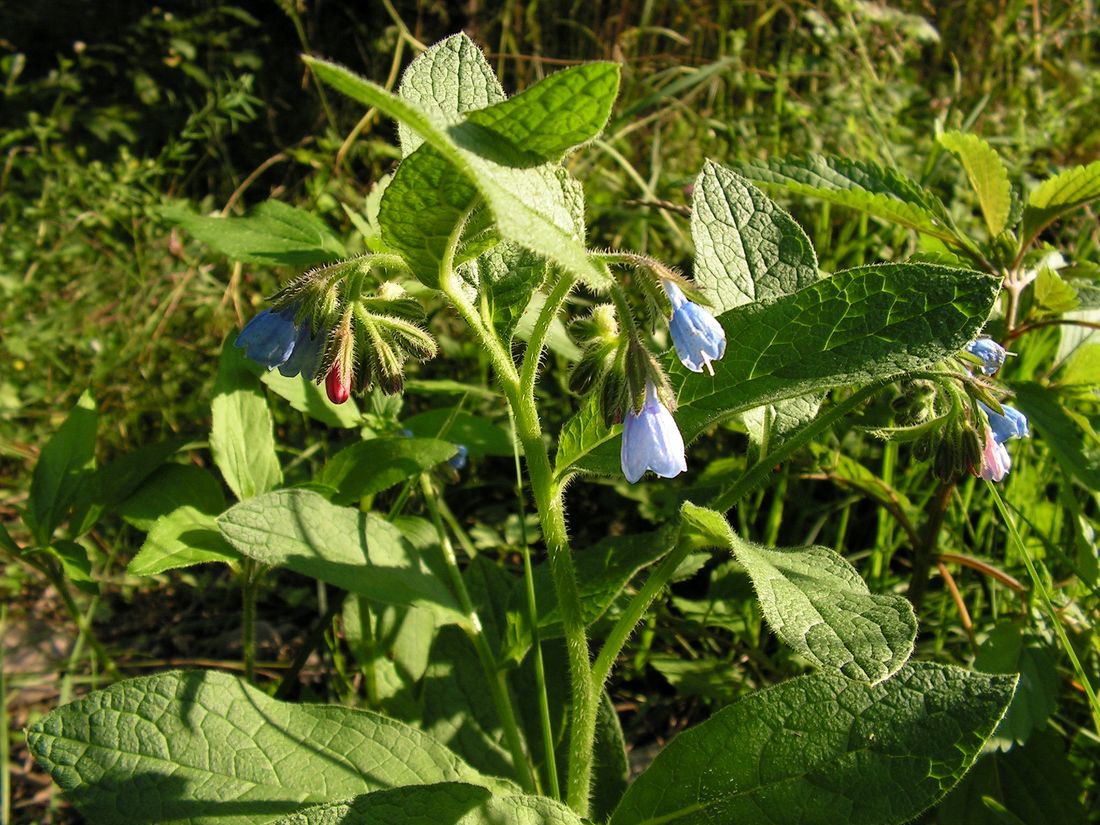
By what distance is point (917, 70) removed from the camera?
14.5 feet

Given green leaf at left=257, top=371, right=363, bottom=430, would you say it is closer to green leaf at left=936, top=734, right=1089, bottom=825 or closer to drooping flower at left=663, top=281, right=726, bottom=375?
drooping flower at left=663, top=281, right=726, bottom=375

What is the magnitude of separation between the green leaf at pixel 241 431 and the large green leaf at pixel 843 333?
0.77 meters

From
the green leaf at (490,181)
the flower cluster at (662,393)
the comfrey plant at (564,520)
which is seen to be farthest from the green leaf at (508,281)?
the green leaf at (490,181)

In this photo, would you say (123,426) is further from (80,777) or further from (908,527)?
(908,527)

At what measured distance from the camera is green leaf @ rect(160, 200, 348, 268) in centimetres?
182

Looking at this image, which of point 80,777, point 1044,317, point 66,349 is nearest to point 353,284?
point 80,777

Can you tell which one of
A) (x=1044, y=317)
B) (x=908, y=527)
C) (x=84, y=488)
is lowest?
(x=908, y=527)

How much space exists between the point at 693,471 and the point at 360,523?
1.10m

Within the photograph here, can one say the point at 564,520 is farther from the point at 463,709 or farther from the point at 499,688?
the point at 463,709

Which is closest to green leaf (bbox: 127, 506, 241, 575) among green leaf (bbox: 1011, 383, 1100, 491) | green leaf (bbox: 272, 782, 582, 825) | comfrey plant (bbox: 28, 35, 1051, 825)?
comfrey plant (bbox: 28, 35, 1051, 825)

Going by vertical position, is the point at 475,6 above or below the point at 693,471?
above

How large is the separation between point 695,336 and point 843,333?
7.0 inches

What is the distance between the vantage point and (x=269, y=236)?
1868 millimetres

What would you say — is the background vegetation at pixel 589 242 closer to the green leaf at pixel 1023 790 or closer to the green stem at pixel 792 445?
the green leaf at pixel 1023 790
